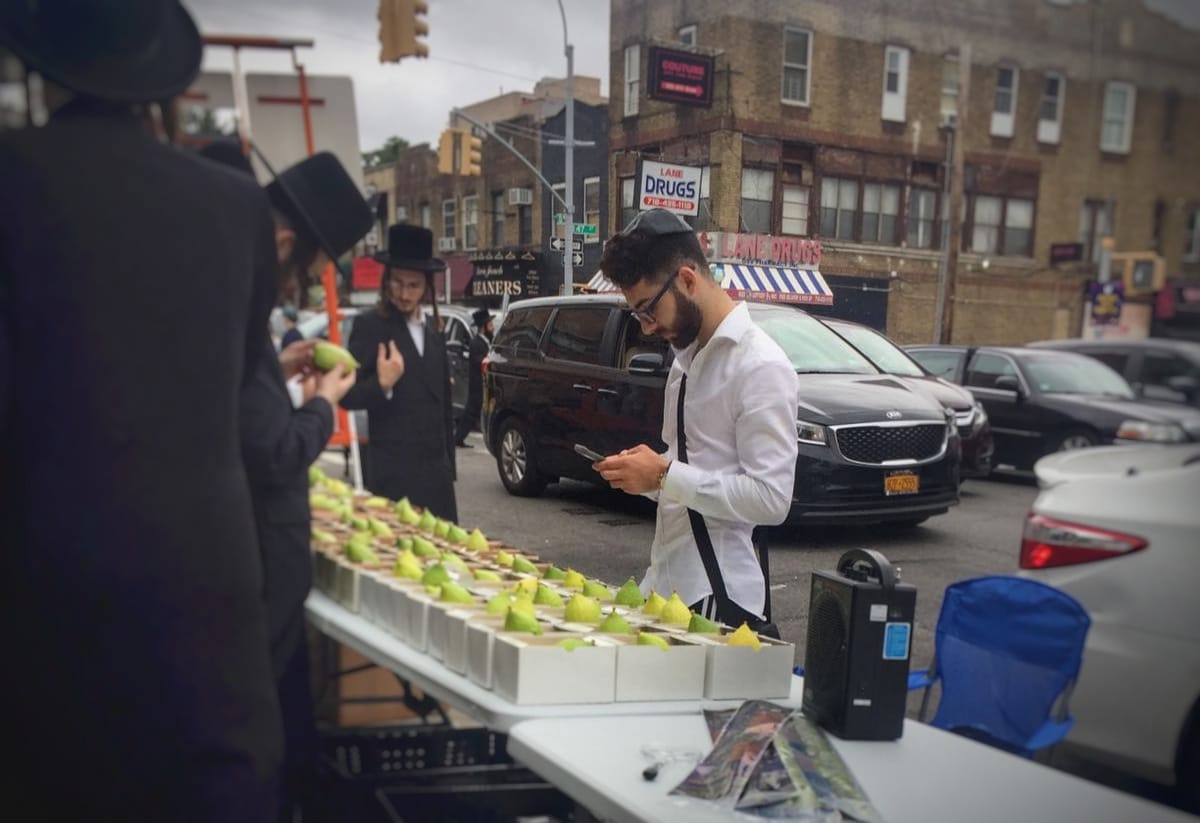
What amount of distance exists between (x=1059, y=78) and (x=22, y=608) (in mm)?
1826

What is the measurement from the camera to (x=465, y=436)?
107 inches

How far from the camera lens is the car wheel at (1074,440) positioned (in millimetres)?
1944

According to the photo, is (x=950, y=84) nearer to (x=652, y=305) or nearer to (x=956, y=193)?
(x=956, y=193)

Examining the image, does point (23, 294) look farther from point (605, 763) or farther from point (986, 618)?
point (986, 618)

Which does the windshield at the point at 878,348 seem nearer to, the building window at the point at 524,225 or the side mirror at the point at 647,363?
the side mirror at the point at 647,363

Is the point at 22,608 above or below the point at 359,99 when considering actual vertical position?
below

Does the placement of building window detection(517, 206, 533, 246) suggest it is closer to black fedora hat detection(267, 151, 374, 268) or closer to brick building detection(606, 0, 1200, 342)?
brick building detection(606, 0, 1200, 342)

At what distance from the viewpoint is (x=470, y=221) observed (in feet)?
6.78

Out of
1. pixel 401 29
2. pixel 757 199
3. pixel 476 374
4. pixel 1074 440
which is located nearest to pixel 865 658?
pixel 1074 440

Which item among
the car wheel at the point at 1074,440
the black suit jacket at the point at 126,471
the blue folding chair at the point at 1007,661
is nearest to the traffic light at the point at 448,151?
the black suit jacket at the point at 126,471

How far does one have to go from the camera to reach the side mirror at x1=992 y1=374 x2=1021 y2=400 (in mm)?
2162

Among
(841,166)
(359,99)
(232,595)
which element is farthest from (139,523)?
(841,166)

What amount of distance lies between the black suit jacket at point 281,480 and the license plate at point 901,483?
1266mm

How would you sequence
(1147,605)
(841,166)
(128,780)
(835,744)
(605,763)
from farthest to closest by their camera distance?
1. (1147,605)
2. (841,166)
3. (835,744)
4. (605,763)
5. (128,780)
